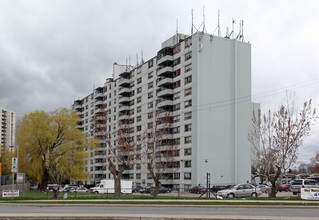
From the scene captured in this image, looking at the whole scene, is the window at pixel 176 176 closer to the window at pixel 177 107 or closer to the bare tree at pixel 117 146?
the window at pixel 177 107

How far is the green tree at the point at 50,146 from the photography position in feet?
202

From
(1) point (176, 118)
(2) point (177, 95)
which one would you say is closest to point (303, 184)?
(1) point (176, 118)

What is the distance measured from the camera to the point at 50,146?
209 ft

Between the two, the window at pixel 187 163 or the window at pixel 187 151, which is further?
the window at pixel 187 151

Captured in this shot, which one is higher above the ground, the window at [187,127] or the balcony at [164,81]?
the balcony at [164,81]

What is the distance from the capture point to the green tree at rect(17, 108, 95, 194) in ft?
202

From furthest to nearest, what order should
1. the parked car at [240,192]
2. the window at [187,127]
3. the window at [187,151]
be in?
the window at [187,127] → the window at [187,151] → the parked car at [240,192]

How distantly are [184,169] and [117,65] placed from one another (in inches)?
2217

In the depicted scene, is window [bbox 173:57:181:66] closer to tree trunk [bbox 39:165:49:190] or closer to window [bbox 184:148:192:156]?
window [bbox 184:148:192:156]

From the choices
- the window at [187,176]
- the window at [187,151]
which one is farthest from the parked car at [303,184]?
the window at [187,151]

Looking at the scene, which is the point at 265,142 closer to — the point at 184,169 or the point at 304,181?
the point at 304,181

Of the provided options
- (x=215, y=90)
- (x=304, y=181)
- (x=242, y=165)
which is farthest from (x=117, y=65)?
(x=304, y=181)

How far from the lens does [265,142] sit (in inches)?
1533

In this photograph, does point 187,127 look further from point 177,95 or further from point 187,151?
point 177,95
